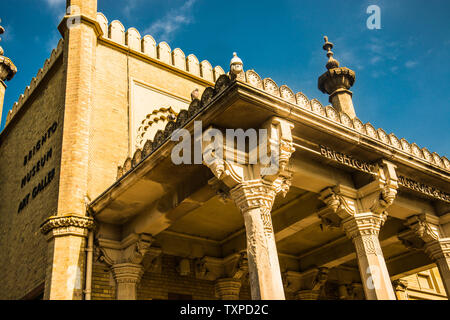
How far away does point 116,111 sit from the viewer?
13.0 metres

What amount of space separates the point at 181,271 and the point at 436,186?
638 centimetres

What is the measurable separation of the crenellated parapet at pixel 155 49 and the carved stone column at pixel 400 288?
9.03m

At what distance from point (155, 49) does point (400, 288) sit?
11.1 meters

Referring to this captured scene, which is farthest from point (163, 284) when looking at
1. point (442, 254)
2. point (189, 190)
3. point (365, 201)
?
point (442, 254)

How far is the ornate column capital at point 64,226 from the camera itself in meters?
10.2

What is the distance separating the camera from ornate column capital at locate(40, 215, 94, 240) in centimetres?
1023

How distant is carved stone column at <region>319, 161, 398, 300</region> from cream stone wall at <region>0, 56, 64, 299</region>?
608cm

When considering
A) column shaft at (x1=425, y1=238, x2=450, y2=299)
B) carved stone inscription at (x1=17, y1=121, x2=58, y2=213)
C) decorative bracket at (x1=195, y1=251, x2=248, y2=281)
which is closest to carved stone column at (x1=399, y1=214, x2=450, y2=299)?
column shaft at (x1=425, y1=238, x2=450, y2=299)

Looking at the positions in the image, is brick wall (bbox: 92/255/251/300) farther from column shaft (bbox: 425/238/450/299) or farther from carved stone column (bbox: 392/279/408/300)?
carved stone column (bbox: 392/279/408/300)

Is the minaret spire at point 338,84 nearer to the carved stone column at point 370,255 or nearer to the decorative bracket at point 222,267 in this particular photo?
the carved stone column at point 370,255

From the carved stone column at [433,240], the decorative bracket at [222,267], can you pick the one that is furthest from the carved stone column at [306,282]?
the carved stone column at [433,240]
